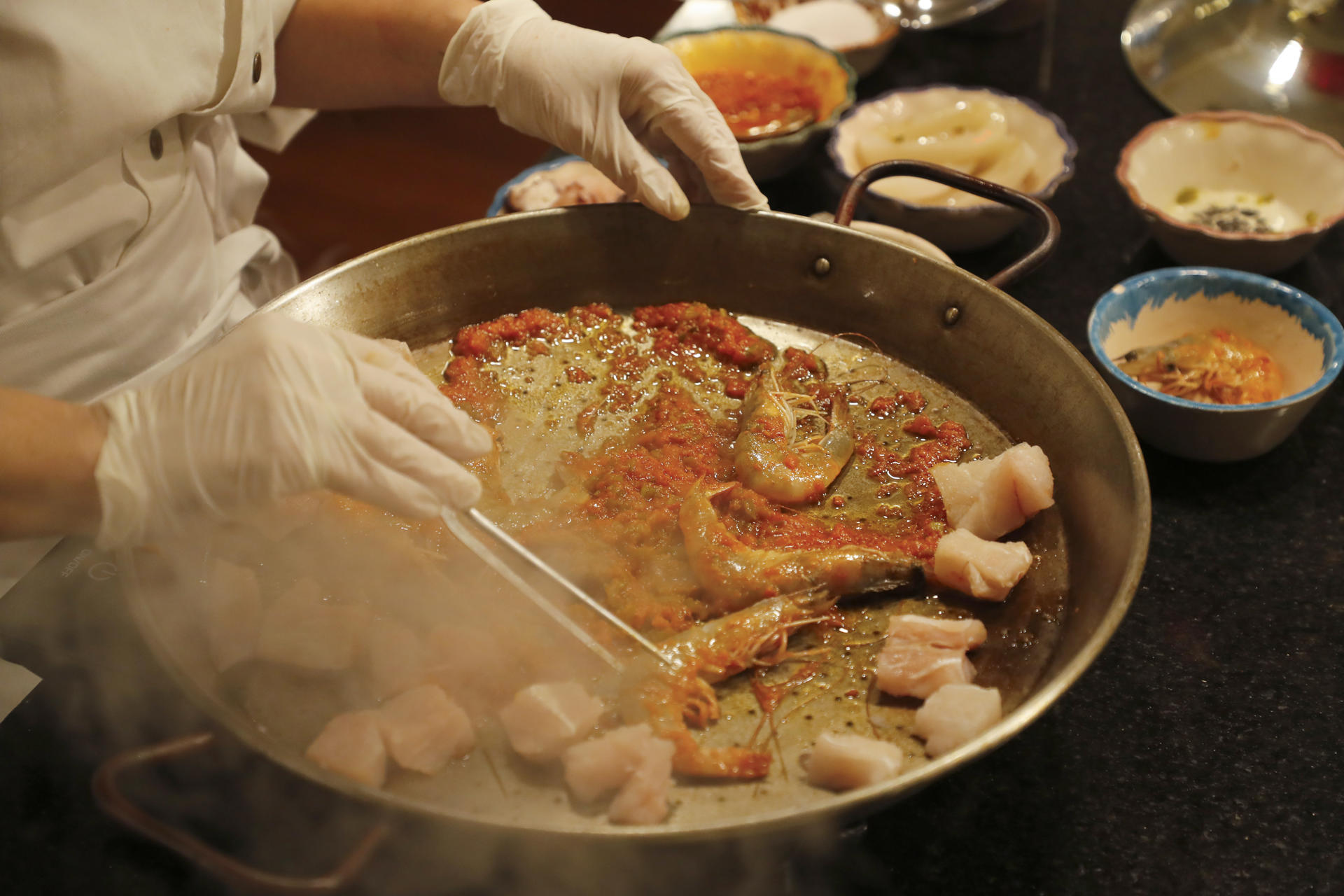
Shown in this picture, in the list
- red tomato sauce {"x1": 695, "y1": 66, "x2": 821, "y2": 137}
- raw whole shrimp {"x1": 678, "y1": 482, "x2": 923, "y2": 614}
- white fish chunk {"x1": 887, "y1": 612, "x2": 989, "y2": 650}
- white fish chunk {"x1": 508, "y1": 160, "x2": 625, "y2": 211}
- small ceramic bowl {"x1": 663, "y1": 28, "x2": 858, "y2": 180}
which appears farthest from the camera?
red tomato sauce {"x1": 695, "y1": 66, "x2": 821, "y2": 137}

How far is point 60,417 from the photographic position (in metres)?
1.41

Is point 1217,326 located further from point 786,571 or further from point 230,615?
point 230,615

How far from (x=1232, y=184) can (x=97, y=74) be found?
3.13 m

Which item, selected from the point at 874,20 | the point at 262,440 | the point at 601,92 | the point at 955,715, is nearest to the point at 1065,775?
the point at 955,715

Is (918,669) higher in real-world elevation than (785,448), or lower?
lower

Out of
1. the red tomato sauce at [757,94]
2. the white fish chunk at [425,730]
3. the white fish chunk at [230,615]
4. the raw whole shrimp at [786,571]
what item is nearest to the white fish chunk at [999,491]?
the raw whole shrimp at [786,571]

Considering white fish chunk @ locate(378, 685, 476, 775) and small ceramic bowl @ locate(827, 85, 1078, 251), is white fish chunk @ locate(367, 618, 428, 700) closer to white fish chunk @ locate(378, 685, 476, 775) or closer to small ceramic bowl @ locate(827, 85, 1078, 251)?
white fish chunk @ locate(378, 685, 476, 775)

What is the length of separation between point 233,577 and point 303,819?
49cm

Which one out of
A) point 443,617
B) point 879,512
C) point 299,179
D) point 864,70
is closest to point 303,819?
point 443,617

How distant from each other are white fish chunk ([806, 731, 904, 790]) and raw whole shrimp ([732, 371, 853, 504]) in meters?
0.60

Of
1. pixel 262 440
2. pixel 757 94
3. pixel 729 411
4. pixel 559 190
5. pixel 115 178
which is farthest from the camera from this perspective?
pixel 757 94

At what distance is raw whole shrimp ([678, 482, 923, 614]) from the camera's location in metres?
1.74

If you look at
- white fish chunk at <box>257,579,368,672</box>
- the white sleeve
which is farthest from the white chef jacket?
white fish chunk at <box>257,579,368,672</box>

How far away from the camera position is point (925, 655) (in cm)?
159
